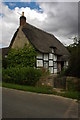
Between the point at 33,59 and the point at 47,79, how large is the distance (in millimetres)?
7801

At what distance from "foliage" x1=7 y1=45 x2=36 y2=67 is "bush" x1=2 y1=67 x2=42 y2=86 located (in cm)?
555

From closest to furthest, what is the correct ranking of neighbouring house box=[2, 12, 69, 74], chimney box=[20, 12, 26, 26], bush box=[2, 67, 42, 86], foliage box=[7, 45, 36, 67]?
bush box=[2, 67, 42, 86] → foliage box=[7, 45, 36, 67] → neighbouring house box=[2, 12, 69, 74] → chimney box=[20, 12, 26, 26]

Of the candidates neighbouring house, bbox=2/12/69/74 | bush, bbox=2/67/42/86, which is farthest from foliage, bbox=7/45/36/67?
bush, bbox=2/67/42/86

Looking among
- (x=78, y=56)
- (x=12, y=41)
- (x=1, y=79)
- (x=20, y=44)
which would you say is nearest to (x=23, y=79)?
(x=1, y=79)

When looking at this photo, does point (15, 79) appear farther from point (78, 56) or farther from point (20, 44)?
point (20, 44)

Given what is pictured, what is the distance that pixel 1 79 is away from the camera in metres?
16.8

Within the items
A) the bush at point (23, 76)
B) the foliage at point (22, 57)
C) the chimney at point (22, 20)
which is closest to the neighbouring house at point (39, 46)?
the chimney at point (22, 20)

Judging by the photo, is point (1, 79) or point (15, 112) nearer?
point (15, 112)

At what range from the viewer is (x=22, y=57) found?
22.2 m

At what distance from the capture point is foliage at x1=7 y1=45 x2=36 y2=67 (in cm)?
2119

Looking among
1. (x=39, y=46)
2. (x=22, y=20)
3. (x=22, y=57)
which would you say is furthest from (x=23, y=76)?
(x=22, y=20)

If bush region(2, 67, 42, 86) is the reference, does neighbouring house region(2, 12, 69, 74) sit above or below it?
above

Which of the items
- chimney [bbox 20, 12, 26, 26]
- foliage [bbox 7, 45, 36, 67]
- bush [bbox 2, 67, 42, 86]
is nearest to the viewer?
bush [bbox 2, 67, 42, 86]

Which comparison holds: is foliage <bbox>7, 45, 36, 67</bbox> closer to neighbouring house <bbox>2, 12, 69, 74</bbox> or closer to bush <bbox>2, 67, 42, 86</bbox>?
neighbouring house <bbox>2, 12, 69, 74</bbox>
